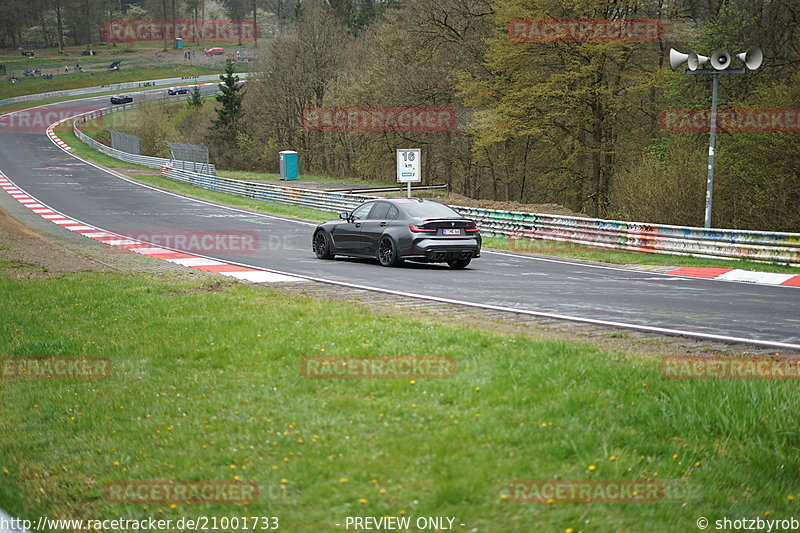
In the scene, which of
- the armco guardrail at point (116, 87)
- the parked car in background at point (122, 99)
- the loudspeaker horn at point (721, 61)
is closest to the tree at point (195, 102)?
the parked car in background at point (122, 99)

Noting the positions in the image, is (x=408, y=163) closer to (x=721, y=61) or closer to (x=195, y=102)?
(x=721, y=61)

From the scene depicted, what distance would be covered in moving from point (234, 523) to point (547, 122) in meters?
36.7

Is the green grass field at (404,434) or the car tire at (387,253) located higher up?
the green grass field at (404,434)

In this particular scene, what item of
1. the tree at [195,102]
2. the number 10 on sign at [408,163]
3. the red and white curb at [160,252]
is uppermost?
the tree at [195,102]

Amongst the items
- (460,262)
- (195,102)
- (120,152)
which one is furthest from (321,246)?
(195,102)

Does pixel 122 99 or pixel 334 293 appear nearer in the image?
pixel 334 293

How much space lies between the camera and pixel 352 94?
2218 inches

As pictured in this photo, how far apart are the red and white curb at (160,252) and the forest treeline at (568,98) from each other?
622 inches

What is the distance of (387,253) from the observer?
59.8 feet

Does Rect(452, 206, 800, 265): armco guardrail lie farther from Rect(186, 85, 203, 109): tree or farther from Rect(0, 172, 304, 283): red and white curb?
Rect(186, 85, 203, 109): tree

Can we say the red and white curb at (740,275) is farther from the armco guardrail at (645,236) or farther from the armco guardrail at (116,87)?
the armco guardrail at (116,87)

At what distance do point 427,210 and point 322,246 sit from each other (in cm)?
345

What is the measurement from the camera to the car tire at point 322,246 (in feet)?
65.4

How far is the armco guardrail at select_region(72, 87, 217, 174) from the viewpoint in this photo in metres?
→ 54.2
